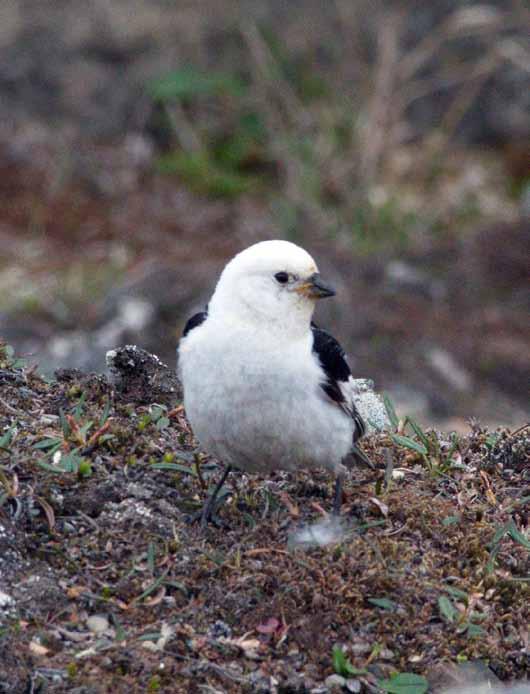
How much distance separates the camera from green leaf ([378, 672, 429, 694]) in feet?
13.4

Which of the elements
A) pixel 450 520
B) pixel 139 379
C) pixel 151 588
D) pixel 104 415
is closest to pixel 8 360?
pixel 139 379

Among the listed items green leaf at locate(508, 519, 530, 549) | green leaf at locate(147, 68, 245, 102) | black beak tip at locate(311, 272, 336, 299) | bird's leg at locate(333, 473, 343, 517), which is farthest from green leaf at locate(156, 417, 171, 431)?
green leaf at locate(147, 68, 245, 102)

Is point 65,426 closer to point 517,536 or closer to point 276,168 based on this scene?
point 517,536

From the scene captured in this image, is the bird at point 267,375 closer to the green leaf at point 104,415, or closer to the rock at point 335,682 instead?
the green leaf at point 104,415

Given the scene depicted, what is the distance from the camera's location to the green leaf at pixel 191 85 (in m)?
12.3

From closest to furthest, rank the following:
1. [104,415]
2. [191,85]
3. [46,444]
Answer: [46,444] < [104,415] < [191,85]

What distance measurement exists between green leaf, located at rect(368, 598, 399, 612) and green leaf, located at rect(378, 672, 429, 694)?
28 cm

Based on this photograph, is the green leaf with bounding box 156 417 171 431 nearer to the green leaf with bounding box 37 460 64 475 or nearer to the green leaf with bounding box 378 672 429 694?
the green leaf with bounding box 37 460 64 475

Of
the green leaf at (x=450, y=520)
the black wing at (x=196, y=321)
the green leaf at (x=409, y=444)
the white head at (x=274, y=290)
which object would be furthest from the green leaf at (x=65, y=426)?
the green leaf at (x=450, y=520)

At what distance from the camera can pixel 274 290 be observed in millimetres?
4797

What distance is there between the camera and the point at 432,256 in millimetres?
10758

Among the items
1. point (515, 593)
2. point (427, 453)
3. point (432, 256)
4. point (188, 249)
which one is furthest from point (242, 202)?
point (515, 593)

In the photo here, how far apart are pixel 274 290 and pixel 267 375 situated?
0.37 meters

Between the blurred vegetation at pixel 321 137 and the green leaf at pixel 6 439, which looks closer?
the green leaf at pixel 6 439
